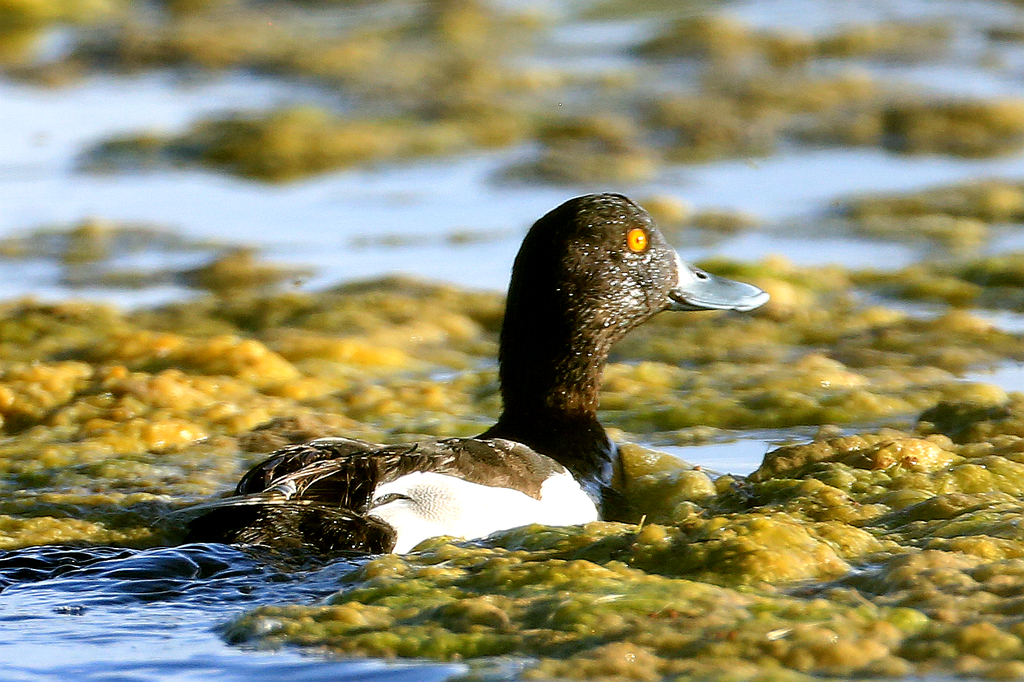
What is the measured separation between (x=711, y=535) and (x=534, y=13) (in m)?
14.2

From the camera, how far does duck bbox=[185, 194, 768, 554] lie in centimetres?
477

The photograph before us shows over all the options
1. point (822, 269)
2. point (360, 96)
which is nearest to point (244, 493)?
point (822, 269)

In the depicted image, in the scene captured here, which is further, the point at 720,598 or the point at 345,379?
the point at 345,379

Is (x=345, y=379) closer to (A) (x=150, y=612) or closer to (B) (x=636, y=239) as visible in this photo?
(B) (x=636, y=239)

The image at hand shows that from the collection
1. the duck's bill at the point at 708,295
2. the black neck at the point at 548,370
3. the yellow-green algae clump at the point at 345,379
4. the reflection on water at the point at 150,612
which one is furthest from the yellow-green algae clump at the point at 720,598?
the duck's bill at the point at 708,295

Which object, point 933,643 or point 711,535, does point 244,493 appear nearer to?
point 711,535

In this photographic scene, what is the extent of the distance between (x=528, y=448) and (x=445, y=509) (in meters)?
0.67

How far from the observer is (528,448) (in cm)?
546

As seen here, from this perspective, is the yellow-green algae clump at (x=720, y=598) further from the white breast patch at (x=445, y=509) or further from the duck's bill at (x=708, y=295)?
the duck's bill at (x=708, y=295)

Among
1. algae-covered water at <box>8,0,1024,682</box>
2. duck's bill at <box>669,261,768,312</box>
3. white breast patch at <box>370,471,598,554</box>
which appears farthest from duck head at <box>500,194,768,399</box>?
white breast patch at <box>370,471,598,554</box>

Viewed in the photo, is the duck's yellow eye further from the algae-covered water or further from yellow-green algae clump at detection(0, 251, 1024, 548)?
yellow-green algae clump at detection(0, 251, 1024, 548)

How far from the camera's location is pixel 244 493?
16.2 feet

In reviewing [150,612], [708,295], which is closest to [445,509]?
[150,612]

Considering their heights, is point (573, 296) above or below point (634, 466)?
above
